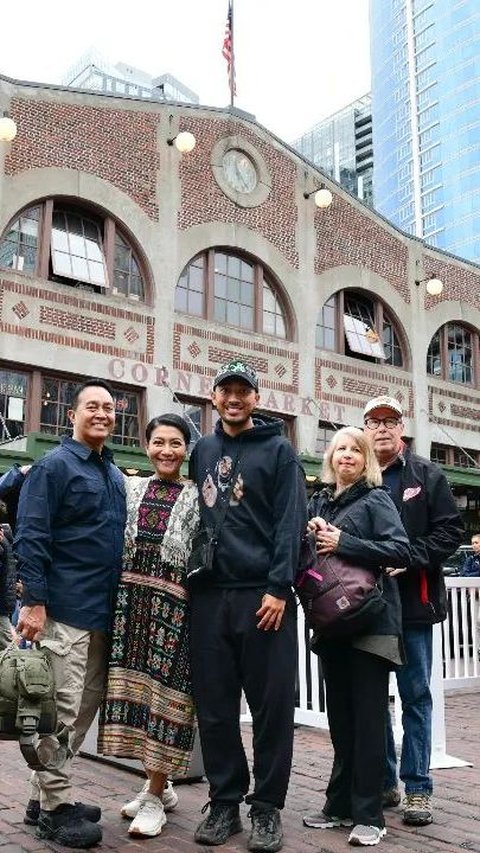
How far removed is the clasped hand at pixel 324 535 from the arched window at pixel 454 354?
58.5 ft

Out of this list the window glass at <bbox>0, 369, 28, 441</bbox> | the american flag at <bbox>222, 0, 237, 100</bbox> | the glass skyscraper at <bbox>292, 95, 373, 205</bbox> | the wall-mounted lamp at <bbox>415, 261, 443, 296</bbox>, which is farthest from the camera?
the glass skyscraper at <bbox>292, 95, 373, 205</bbox>

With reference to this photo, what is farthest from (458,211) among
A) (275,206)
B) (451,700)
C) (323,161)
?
(451,700)

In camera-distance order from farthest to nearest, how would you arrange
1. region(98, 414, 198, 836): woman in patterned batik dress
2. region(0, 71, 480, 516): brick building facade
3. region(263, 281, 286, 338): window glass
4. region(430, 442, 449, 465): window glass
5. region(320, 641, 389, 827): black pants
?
1. region(430, 442, 449, 465): window glass
2. region(263, 281, 286, 338): window glass
3. region(0, 71, 480, 516): brick building facade
4. region(98, 414, 198, 836): woman in patterned batik dress
5. region(320, 641, 389, 827): black pants

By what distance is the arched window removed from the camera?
21.7 metres

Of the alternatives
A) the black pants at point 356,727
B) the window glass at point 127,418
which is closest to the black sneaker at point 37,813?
the black pants at point 356,727

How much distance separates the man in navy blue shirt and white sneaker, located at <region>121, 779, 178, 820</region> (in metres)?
0.21

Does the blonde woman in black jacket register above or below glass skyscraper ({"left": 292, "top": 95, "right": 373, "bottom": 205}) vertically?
below

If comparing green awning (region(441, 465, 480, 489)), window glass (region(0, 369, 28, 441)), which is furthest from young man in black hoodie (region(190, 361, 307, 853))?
green awning (region(441, 465, 480, 489))

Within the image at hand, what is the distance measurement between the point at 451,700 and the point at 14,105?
12359 mm

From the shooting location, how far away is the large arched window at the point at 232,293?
55.7ft

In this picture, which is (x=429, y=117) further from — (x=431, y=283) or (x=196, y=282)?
(x=196, y=282)

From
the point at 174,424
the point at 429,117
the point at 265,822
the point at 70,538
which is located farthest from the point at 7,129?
the point at 429,117

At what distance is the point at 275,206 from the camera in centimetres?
1852

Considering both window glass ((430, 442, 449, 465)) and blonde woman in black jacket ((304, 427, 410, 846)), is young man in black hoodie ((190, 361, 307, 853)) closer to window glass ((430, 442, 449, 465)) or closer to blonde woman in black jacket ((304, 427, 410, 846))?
blonde woman in black jacket ((304, 427, 410, 846))
